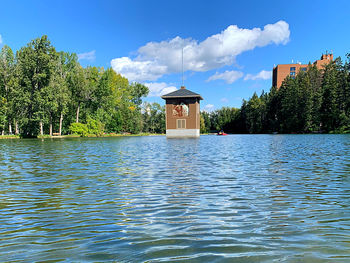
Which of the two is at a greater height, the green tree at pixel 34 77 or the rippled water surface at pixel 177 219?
the green tree at pixel 34 77

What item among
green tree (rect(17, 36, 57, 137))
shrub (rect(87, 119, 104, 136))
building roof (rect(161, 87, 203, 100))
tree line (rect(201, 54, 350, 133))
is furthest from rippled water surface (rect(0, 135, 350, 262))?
tree line (rect(201, 54, 350, 133))

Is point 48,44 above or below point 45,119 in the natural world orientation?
above

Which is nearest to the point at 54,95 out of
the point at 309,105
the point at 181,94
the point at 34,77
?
the point at 34,77

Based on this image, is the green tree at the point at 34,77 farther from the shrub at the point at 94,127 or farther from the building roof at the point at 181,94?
the building roof at the point at 181,94

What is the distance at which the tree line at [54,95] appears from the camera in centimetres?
5488

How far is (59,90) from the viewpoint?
5641 cm

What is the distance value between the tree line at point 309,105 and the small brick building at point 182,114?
3549cm

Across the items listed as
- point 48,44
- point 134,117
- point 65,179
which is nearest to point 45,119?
point 48,44

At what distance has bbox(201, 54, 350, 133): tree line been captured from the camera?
243 ft

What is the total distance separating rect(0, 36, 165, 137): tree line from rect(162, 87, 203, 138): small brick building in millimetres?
16100

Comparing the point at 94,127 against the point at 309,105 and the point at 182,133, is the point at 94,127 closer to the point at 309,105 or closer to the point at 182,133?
the point at 182,133

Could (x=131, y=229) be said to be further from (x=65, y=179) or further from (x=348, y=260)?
(x=65, y=179)

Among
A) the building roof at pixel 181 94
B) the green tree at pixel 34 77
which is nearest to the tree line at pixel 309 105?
the building roof at pixel 181 94

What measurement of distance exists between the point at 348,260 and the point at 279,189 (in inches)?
167
